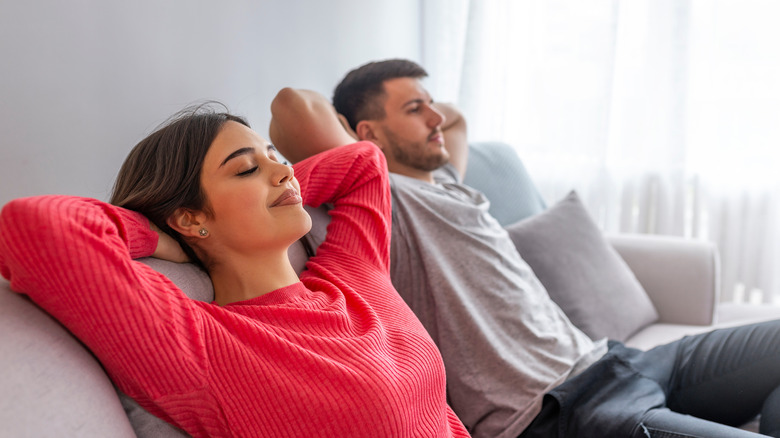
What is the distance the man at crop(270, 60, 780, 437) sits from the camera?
53.1 inches

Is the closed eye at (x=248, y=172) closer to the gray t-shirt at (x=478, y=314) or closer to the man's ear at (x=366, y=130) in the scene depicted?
the gray t-shirt at (x=478, y=314)

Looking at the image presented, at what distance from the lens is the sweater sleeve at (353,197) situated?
129 cm

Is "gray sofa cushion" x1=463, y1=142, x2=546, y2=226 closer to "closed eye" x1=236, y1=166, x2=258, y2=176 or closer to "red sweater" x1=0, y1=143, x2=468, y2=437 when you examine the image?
"red sweater" x1=0, y1=143, x2=468, y2=437

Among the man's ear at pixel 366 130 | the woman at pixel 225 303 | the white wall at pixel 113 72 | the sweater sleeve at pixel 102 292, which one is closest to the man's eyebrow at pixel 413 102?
the man's ear at pixel 366 130

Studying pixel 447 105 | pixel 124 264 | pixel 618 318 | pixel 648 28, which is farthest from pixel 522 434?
pixel 648 28

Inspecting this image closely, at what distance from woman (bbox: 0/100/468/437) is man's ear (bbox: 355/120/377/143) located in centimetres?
69

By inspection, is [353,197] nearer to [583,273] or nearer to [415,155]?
[415,155]

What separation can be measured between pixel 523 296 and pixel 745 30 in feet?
5.93

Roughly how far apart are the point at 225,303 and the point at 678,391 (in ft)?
3.74

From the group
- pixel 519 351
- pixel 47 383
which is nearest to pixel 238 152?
pixel 47 383

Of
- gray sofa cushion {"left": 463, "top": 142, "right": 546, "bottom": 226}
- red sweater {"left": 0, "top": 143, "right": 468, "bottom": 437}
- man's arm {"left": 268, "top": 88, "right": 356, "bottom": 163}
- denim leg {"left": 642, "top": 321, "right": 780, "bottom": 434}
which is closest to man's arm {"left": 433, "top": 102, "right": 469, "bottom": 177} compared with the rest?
gray sofa cushion {"left": 463, "top": 142, "right": 546, "bottom": 226}

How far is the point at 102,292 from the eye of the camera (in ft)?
2.55

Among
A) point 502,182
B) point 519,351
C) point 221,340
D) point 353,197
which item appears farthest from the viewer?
point 502,182

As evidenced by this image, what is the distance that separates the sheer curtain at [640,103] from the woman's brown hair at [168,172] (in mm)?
2081
